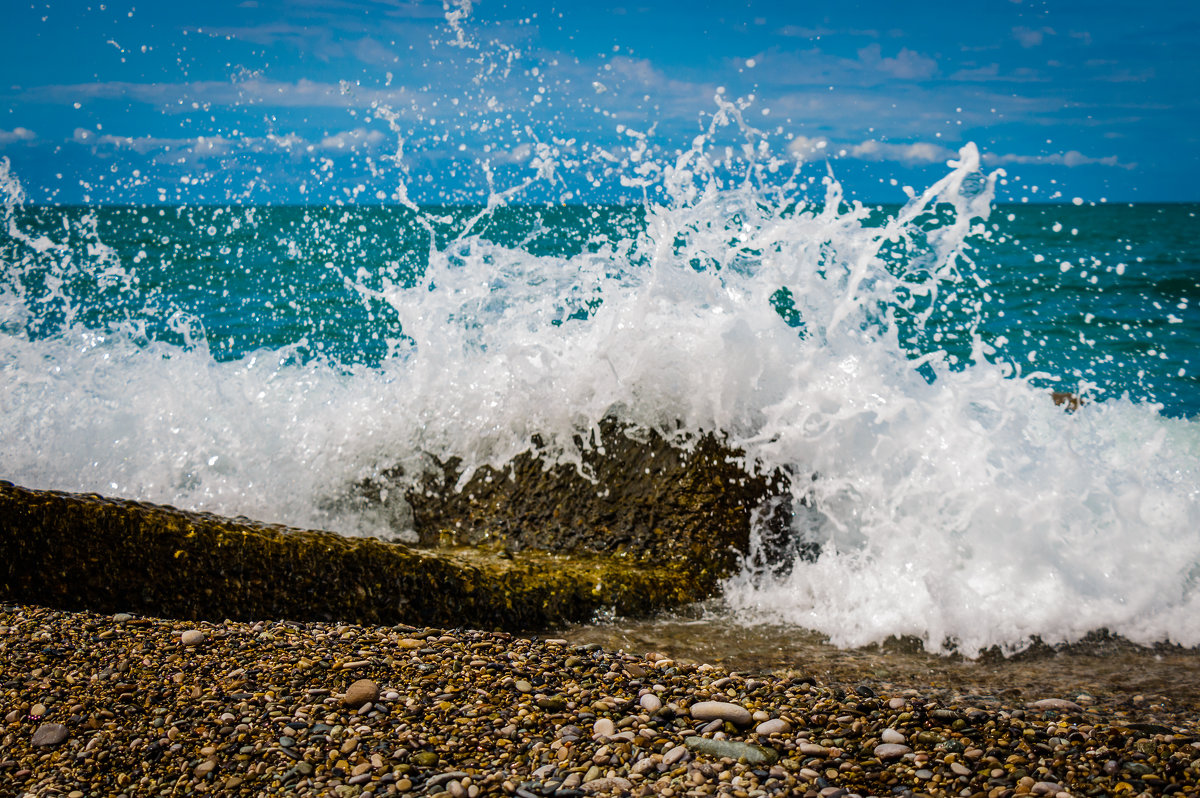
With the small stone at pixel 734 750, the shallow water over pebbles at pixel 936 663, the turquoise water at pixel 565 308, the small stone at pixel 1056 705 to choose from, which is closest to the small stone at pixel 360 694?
the small stone at pixel 734 750

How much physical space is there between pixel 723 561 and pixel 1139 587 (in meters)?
1.84

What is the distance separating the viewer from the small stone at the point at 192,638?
8.87 ft

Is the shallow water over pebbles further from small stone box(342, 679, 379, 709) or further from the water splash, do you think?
small stone box(342, 679, 379, 709)

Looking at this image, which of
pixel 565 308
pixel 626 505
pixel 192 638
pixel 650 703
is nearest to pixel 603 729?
pixel 650 703

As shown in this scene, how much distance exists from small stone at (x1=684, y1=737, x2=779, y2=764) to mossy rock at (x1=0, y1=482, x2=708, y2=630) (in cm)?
158

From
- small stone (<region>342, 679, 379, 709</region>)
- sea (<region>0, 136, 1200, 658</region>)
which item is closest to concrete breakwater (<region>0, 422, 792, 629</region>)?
sea (<region>0, 136, 1200, 658</region>)

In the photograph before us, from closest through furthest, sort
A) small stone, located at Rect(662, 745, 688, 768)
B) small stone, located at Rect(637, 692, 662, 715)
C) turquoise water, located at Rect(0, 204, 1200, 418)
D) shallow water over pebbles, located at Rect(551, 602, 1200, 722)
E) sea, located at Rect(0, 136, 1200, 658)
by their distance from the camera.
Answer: small stone, located at Rect(662, 745, 688, 768) → small stone, located at Rect(637, 692, 662, 715) → shallow water over pebbles, located at Rect(551, 602, 1200, 722) → sea, located at Rect(0, 136, 1200, 658) → turquoise water, located at Rect(0, 204, 1200, 418)

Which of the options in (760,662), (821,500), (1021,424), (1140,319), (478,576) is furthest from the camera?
(1140,319)

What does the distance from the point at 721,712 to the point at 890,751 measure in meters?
0.43

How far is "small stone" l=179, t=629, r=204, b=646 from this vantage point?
2705mm

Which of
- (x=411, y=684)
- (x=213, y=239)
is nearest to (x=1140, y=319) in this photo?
(x=411, y=684)

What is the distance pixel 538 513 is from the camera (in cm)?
432

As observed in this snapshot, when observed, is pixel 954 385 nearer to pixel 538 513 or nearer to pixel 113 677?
pixel 538 513

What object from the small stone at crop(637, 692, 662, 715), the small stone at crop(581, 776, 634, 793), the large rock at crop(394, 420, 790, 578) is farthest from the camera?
the large rock at crop(394, 420, 790, 578)
